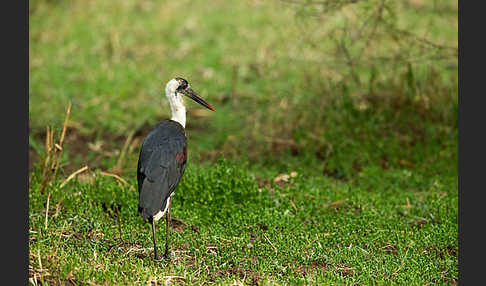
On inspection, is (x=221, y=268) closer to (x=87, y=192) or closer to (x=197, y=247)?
(x=197, y=247)

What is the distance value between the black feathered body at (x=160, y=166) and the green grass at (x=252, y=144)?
50 cm

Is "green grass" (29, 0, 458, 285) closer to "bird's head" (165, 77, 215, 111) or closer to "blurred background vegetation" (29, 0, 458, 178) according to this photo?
"blurred background vegetation" (29, 0, 458, 178)

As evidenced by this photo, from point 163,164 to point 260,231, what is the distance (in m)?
1.28

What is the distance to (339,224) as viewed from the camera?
653 cm

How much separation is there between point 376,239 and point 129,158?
3158 mm

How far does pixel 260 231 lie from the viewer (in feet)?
20.5

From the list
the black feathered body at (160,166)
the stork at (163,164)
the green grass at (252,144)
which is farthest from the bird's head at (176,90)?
the green grass at (252,144)

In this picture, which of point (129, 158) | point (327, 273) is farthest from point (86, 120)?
point (327, 273)

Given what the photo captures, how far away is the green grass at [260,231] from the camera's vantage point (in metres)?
5.29

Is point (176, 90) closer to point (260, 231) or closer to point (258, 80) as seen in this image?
point (260, 231)

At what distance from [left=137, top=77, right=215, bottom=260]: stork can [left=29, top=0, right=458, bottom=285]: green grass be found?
1.53 feet

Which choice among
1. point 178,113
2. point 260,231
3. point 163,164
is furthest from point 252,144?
point 163,164

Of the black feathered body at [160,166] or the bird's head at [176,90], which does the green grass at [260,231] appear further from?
the bird's head at [176,90]

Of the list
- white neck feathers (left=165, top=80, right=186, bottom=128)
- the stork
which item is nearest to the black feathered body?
the stork
